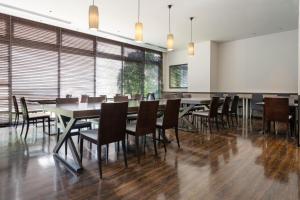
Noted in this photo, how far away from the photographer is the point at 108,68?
24.4ft

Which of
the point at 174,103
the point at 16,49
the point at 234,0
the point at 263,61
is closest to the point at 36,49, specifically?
the point at 16,49

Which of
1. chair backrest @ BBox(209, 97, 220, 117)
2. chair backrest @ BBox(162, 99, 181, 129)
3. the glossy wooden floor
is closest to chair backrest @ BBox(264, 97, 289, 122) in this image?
the glossy wooden floor

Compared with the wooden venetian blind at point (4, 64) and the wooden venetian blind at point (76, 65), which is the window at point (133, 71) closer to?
the wooden venetian blind at point (76, 65)

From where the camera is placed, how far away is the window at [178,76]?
894 cm

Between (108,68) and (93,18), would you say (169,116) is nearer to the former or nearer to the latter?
(93,18)

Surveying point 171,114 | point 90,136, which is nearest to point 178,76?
point 171,114

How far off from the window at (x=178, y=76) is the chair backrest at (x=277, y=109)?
468 cm

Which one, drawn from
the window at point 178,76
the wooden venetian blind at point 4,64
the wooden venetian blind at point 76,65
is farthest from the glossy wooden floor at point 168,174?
the window at point 178,76

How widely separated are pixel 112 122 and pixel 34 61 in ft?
14.6

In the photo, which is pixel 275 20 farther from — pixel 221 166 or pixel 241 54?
pixel 221 166

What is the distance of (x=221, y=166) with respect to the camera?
8.64ft

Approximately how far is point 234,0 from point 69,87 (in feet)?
16.6

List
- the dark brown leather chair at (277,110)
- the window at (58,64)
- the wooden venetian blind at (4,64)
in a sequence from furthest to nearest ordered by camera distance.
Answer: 1. the window at (58,64)
2. the wooden venetian blind at (4,64)
3. the dark brown leather chair at (277,110)

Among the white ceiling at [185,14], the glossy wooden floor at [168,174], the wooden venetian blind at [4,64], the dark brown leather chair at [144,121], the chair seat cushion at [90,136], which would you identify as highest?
the white ceiling at [185,14]
